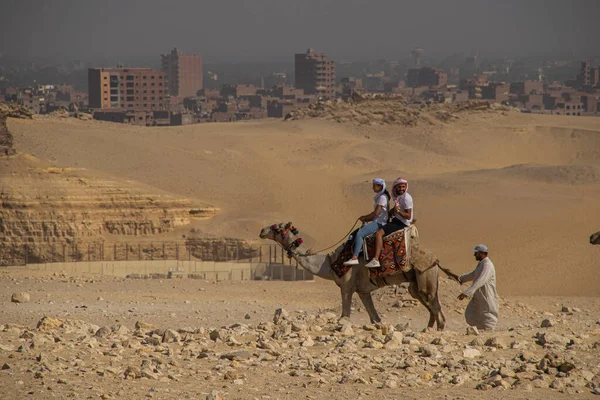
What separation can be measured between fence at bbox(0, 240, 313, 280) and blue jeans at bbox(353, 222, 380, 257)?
12058mm

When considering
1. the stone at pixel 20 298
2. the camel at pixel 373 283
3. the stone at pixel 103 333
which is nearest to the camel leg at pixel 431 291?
the camel at pixel 373 283

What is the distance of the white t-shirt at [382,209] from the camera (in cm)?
1461

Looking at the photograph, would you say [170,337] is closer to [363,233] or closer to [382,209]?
[363,233]

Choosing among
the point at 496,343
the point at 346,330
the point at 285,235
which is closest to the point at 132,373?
the point at 346,330

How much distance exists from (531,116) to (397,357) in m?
56.5

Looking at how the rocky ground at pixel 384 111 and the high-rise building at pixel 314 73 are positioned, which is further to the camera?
the high-rise building at pixel 314 73

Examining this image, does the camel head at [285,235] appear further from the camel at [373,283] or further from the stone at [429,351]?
the stone at [429,351]

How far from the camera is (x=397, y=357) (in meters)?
12.3

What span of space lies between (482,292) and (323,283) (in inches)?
429

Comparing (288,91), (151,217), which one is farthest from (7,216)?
(288,91)

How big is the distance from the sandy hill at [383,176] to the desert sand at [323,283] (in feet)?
0.34

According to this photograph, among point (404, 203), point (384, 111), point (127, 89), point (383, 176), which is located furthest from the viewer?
point (127, 89)

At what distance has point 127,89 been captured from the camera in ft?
469

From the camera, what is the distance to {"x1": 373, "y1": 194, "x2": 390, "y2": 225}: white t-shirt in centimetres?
1461
